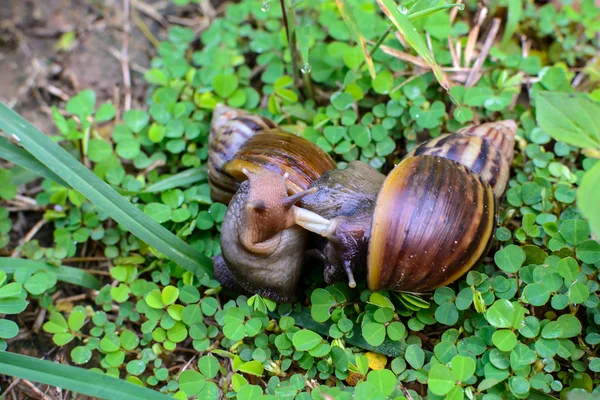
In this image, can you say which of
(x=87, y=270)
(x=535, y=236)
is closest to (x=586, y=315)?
(x=535, y=236)

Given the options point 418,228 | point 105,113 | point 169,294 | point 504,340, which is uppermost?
point 418,228

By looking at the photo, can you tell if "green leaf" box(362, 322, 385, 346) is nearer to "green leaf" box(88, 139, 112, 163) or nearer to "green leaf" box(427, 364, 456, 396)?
"green leaf" box(427, 364, 456, 396)

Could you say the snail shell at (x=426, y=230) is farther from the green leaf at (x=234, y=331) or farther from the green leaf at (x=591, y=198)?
the green leaf at (x=234, y=331)

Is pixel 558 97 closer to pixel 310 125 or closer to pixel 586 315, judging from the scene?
pixel 586 315

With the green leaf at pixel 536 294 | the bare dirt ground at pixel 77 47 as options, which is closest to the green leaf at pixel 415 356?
the green leaf at pixel 536 294

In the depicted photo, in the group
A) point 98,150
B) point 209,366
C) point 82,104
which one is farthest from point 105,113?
point 209,366

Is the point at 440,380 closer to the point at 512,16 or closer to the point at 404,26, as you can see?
the point at 404,26

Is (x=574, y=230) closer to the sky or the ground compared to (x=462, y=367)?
closer to the sky
